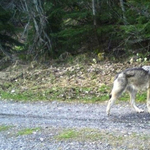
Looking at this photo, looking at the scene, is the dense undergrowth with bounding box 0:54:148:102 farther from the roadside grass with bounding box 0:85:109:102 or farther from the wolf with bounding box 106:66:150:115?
the wolf with bounding box 106:66:150:115

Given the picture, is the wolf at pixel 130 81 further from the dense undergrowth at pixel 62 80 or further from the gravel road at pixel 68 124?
the dense undergrowth at pixel 62 80

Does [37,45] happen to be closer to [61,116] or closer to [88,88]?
[88,88]

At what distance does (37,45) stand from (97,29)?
156 inches

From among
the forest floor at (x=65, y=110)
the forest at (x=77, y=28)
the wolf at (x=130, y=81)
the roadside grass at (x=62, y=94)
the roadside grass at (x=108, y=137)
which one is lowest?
the roadside grass at (x=62, y=94)

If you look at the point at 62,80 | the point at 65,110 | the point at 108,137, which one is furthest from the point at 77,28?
the point at 108,137

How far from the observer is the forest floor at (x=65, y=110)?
24.1 feet

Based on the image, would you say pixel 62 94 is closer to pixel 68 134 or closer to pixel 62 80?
pixel 62 80

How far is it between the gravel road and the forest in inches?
182

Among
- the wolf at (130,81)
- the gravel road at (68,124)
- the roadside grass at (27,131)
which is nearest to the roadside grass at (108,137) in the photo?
the gravel road at (68,124)

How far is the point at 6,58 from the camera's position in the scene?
19.0m

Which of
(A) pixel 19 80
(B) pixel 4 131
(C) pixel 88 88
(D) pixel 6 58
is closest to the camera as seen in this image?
(B) pixel 4 131

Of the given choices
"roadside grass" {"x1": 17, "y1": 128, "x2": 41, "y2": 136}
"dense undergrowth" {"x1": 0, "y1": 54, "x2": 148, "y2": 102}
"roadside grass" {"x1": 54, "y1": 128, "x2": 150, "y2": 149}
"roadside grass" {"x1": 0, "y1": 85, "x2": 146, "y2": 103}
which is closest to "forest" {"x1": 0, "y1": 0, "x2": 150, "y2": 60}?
"dense undergrowth" {"x1": 0, "y1": 54, "x2": 148, "y2": 102}

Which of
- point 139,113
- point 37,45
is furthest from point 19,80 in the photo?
point 139,113

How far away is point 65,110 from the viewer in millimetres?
10562
